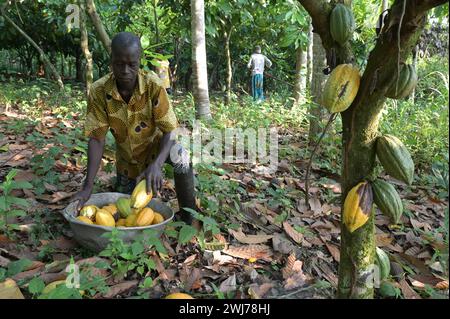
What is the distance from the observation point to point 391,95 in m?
1.19

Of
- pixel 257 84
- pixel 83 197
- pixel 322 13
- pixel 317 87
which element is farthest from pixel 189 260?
pixel 257 84

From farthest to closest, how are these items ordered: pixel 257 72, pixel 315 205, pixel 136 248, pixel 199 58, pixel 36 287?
pixel 257 72 → pixel 199 58 → pixel 315 205 → pixel 136 248 → pixel 36 287

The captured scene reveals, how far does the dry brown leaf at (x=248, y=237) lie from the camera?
2.22 meters

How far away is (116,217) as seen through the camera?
216cm

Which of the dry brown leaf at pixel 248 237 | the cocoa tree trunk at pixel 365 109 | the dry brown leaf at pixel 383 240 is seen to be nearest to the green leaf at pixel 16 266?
the dry brown leaf at pixel 248 237

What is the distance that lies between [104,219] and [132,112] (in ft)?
1.95

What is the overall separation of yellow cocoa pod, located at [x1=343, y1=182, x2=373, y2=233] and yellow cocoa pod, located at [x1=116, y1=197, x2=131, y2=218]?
1195mm

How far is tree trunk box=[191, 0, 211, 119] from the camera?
436 cm

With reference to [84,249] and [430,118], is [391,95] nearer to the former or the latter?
[84,249]

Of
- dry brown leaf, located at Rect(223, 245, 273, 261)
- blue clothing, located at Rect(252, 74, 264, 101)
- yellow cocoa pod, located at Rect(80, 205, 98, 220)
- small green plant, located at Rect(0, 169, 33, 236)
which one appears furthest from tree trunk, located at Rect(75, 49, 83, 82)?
dry brown leaf, located at Rect(223, 245, 273, 261)

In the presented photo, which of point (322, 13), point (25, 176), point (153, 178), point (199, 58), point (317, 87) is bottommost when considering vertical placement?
point (25, 176)

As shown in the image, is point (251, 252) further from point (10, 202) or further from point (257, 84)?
point (257, 84)

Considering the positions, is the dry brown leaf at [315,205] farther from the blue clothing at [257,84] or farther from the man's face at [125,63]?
the blue clothing at [257,84]
